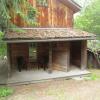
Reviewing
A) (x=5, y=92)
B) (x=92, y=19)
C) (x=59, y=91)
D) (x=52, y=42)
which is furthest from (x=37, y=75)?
(x=92, y=19)

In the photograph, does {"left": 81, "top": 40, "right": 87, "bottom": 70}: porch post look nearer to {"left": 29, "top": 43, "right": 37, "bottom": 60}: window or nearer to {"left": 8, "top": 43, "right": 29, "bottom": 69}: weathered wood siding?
{"left": 29, "top": 43, "right": 37, "bottom": 60}: window

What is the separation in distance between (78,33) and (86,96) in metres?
5.79

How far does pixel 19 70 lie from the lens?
15.6 meters

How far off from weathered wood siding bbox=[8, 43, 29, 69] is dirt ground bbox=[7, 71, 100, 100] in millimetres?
2599

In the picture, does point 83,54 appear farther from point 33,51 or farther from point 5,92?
point 5,92

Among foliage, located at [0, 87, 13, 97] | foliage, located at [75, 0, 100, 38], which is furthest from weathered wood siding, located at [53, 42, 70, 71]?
foliage, located at [75, 0, 100, 38]

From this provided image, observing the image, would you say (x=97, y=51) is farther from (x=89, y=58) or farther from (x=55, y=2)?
(x=55, y=2)

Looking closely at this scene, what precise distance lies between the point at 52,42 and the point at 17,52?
2.60m

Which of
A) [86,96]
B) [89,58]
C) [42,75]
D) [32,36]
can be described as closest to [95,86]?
[86,96]

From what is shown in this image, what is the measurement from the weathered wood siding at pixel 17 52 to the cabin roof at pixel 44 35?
1.38 m

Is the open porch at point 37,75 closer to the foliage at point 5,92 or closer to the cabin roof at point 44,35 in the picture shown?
the foliage at point 5,92

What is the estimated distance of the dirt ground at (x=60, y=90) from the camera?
1116 centimetres

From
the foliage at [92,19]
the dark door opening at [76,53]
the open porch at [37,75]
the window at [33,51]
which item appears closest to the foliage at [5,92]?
the open porch at [37,75]

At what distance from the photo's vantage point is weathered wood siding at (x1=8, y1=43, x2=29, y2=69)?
50.4 feet
